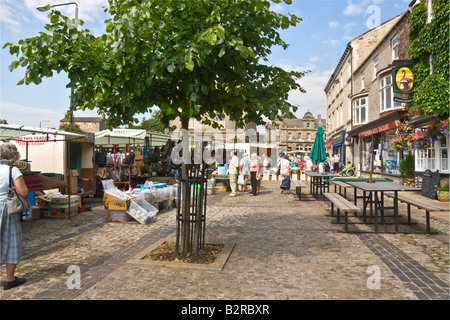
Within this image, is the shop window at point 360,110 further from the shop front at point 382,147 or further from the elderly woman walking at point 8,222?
the elderly woman walking at point 8,222

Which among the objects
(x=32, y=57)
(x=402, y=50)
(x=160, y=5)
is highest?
(x=402, y=50)

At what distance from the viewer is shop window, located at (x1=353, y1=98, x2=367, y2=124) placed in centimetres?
2346

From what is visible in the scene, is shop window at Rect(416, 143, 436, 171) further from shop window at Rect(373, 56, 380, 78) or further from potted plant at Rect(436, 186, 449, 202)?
shop window at Rect(373, 56, 380, 78)

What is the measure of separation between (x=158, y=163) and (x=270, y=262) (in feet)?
40.1

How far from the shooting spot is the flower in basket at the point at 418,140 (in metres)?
12.2

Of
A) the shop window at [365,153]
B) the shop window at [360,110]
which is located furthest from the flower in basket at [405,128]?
the shop window at [360,110]

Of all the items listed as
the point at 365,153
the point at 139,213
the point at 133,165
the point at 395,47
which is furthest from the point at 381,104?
the point at 139,213

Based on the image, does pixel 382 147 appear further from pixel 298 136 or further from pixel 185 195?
pixel 298 136

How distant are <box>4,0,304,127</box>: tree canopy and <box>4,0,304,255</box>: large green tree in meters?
0.01

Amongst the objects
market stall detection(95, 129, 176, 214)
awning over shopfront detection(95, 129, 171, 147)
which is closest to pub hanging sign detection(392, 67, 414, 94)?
market stall detection(95, 129, 176, 214)

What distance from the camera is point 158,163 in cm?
1630

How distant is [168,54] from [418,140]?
11.8 metres
